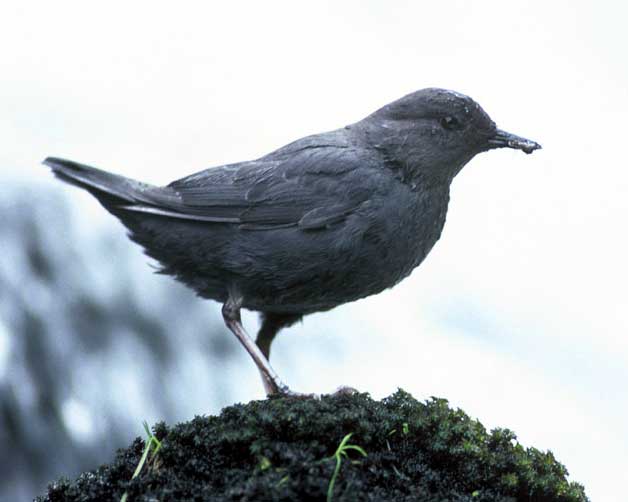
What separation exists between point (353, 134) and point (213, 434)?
65.0 inches

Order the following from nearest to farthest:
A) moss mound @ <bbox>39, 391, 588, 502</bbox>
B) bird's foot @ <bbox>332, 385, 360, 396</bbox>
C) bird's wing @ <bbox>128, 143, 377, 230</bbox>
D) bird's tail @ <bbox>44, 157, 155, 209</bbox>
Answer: moss mound @ <bbox>39, 391, 588, 502</bbox>
bird's foot @ <bbox>332, 385, 360, 396</bbox>
bird's wing @ <bbox>128, 143, 377, 230</bbox>
bird's tail @ <bbox>44, 157, 155, 209</bbox>

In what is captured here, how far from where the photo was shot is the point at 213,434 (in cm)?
351

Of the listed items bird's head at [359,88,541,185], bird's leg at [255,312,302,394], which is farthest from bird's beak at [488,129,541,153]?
bird's leg at [255,312,302,394]

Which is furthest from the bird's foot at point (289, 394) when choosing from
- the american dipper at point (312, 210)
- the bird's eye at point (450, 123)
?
the bird's eye at point (450, 123)

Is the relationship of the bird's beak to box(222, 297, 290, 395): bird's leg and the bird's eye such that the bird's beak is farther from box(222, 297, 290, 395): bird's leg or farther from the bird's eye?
box(222, 297, 290, 395): bird's leg

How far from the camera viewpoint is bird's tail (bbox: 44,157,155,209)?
14.0 feet

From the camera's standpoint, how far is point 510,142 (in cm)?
436

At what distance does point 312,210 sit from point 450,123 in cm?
76

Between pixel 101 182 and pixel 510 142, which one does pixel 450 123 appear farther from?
pixel 101 182

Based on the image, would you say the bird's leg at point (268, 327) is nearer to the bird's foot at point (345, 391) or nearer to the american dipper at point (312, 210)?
the american dipper at point (312, 210)

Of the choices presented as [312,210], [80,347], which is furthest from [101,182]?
[80,347]

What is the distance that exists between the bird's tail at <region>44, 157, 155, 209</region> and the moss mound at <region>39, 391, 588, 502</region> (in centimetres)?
119

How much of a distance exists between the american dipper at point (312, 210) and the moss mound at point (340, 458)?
60 centimetres

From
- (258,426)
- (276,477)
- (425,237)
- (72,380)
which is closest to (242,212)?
(425,237)
